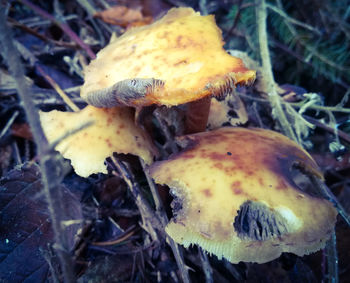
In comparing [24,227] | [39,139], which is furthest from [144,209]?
[39,139]

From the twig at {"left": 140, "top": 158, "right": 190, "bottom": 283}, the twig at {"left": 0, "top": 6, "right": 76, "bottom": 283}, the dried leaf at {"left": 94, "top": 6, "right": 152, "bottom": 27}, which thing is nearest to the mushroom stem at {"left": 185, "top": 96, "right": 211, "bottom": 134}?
the twig at {"left": 140, "top": 158, "right": 190, "bottom": 283}

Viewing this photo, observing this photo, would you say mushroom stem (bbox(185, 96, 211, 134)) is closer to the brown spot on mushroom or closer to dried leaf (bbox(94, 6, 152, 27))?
the brown spot on mushroom

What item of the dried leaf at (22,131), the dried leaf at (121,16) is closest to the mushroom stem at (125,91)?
the dried leaf at (22,131)

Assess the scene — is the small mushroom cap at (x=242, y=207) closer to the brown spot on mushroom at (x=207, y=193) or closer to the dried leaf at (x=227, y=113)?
the brown spot on mushroom at (x=207, y=193)

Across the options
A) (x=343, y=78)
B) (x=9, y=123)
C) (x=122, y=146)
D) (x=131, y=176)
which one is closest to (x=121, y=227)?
(x=131, y=176)

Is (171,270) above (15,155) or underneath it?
underneath

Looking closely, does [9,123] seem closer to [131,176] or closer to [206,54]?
[131,176]
